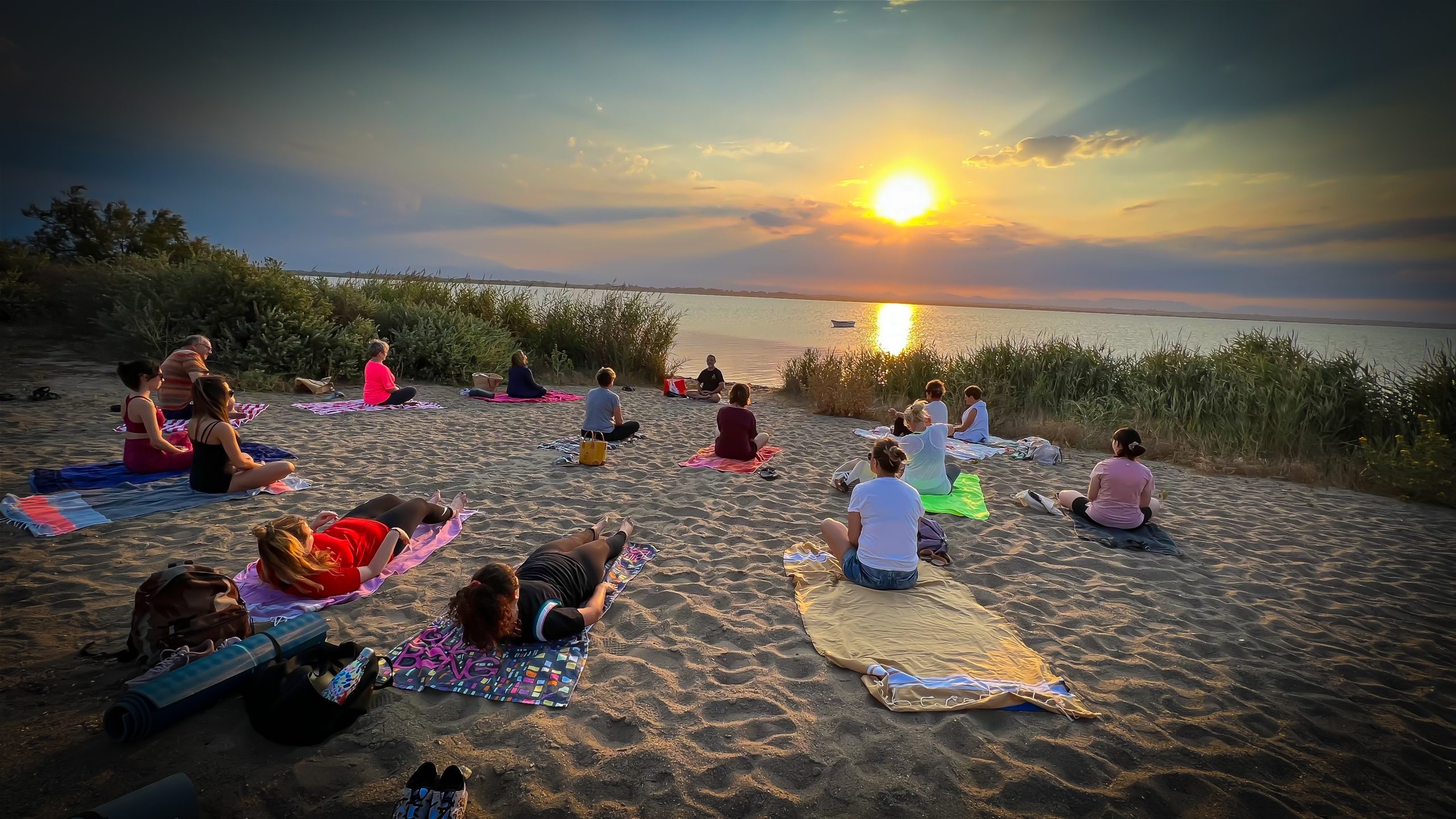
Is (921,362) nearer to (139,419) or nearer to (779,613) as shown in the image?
(779,613)

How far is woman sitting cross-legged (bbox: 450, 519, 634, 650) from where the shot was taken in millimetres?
3033

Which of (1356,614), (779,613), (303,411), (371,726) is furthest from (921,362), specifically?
(371,726)

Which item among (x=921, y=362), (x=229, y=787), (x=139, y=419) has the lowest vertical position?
(x=229, y=787)

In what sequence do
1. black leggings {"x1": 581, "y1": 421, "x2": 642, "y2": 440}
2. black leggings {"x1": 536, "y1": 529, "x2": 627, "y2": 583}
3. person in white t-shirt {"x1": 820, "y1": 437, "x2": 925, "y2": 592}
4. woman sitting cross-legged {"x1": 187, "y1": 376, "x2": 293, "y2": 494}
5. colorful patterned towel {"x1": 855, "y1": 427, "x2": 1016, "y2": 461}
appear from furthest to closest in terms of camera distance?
colorful patterned towel {"x1": 855, "y1": 427, "x2": 1016, "y2": 461}, black leggings {"x1": 581, "y1": 421, "x2": 642, "y2": 440}, woman sitting cross-legged {"x1": 187, "y1": 376, "x2": 293, "y2": 494}, person in white t-shirt {"x1": 820, "y1": 437, "x2": 925, "y2": 592}, black leggings {"x1": 536, "y1": 529, "x2": 627, "y2": 583}

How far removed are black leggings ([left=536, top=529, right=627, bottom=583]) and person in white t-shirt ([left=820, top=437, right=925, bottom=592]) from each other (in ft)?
5.60

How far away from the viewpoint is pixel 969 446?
31.6 ft

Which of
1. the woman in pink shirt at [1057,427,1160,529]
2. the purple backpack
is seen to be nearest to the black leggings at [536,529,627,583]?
the purple backpack

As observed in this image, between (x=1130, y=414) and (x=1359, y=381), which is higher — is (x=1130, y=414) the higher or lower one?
the lower one

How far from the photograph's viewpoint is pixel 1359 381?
33.2ft

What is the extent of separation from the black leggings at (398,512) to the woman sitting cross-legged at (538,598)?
4.09 feet

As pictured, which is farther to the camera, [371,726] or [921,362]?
[921,362]

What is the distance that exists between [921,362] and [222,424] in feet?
40.1

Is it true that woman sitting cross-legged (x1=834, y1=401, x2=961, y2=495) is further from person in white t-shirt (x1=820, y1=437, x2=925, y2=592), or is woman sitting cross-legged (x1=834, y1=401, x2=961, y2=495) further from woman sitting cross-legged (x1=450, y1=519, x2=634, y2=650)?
woman sitting cross-legged (x1=450, y1=519, x2=634, y2=650)

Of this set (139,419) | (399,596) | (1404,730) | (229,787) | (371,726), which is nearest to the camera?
(229,787)
